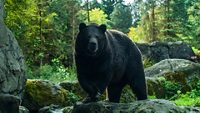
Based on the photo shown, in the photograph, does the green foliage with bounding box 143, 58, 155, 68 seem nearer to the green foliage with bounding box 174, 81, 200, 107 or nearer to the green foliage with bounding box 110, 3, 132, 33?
the green foliage with bounding box 174, 81, 200, 107

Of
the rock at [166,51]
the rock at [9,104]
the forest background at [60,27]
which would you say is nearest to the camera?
the rock at [9,104]

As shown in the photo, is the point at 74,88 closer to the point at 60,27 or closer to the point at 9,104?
the point at 9,104

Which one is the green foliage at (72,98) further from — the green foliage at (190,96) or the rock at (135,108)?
the rock at (135,108)

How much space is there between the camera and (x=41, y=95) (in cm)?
1411

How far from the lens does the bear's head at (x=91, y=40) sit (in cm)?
852

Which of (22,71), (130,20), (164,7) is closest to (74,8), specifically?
(164,7)

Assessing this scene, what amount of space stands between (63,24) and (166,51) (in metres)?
11.6

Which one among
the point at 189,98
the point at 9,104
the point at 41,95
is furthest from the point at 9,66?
the point at 189,98

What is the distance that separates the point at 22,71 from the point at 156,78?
8.43 metres

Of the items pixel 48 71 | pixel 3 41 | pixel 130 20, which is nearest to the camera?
pixel 3 41

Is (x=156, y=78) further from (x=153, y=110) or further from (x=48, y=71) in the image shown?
(x=153, y=110)

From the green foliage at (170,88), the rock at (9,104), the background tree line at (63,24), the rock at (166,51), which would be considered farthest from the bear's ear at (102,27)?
the rock at (166,51)

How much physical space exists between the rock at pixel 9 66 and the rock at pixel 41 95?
6.49 ft

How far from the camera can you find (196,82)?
805 inches
